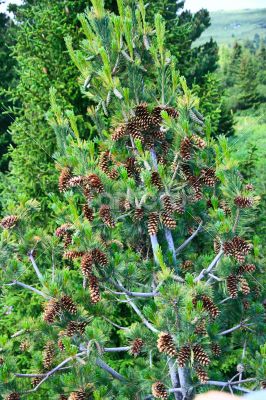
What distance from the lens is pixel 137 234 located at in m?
4.25

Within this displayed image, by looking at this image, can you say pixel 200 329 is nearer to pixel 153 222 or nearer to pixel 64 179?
pixel 153 222

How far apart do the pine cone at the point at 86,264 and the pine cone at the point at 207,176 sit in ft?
Result: 3.61

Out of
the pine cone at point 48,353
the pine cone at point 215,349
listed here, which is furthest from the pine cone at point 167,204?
the pine cone at point 48,353

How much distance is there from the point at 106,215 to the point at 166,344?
1.02 m

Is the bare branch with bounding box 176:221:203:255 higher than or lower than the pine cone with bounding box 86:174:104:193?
lower

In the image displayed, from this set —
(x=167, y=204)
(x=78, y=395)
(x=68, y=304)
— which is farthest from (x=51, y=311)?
(x=167, y=204)

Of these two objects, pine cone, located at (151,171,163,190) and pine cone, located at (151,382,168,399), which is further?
pine cone, located at (151,171,163,190)

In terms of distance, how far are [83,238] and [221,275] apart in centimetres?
109

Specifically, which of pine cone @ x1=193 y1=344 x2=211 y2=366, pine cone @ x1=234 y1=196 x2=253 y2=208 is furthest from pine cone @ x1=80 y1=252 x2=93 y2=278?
pine cone @ x1=234 y1=196 x2=253 y2=208

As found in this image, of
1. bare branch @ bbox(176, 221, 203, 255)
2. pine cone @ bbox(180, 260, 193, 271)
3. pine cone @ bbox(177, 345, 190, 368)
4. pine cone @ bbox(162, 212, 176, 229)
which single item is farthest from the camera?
pine cone @ bbox(180, 260, 193, 271)

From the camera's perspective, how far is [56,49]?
714 centimetres

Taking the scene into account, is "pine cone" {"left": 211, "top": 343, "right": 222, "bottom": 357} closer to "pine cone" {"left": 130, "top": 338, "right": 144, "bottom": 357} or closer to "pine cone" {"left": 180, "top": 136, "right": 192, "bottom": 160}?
"pine cone" {"left": 130, "top": 338, "right": 144, "bottom": 357}

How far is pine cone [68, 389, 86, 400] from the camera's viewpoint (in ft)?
11.0

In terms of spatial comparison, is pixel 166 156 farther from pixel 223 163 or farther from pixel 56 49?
pixel 56 49
